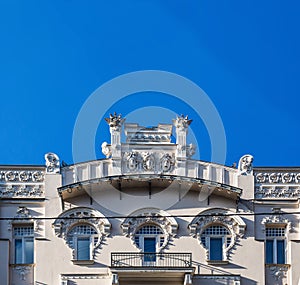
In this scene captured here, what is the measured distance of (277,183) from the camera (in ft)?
166

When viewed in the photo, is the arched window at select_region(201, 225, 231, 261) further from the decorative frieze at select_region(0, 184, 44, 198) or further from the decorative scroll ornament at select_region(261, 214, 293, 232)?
the decorative frieze at select_region(0, 184, 44, 198)

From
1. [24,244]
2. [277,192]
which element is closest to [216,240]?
[277,192]

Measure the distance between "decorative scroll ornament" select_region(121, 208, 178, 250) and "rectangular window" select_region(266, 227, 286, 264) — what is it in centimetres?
357

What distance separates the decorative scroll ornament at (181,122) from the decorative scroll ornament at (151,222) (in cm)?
327

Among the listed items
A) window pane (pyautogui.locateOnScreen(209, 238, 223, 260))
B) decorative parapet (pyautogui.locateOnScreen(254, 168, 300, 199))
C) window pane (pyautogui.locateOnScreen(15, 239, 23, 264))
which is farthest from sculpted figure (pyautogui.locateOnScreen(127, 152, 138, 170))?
window pane (pyautogui.locateOnScreen(15, 239, 23, 264))

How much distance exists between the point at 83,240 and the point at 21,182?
3183 mm

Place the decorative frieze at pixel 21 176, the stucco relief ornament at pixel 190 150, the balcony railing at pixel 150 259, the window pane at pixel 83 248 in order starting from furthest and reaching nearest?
the stucco relief ornament at pixel 190 150 → the decorative frieze at pixel 21 176 → the window pane at pixel 83 248 → the balcony railing at pixel 150 259

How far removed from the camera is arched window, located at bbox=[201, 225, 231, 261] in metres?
49.8

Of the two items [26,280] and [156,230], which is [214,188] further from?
[26,280]

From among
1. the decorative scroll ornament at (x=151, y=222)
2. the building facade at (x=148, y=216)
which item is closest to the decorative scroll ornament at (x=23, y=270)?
the building facade at (x=148, y=216)

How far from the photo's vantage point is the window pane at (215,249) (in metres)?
49.8

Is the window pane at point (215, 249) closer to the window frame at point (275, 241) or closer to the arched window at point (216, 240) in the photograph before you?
the arched window at point (216, 240)

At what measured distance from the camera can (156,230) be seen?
165 ft

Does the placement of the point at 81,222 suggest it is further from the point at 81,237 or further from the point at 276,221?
the point at 276,221
